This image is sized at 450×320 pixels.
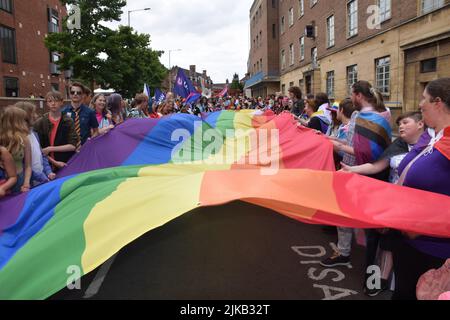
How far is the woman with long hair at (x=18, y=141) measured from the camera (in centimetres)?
396

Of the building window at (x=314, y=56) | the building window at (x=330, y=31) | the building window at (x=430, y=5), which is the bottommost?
the building window at (x=430, y=5)

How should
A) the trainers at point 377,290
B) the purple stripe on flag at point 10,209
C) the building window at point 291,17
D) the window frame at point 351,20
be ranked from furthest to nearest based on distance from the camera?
the building window at point 291,17
the window frame at point 351,20
the trainers at point 377,290
the purple stripe on flag at point 10,209

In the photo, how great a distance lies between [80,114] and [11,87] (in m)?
27.9

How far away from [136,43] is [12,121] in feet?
86.9

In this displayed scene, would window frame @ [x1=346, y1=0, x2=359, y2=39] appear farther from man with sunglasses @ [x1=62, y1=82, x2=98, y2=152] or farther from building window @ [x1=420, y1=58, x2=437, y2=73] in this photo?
man with sunglasses @ [x1=62, y1=82, x2=98, y2=152]

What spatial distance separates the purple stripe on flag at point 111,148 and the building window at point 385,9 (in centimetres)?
1622

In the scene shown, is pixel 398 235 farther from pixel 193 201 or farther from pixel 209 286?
pixel 209 286

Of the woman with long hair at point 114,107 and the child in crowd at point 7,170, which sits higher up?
the woman with long hair at point 114,107

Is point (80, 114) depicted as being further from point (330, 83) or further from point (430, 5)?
point (330, 83)

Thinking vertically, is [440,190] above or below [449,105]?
below

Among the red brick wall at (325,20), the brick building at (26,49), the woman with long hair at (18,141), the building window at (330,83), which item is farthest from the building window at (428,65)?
the brick building at (26,49)

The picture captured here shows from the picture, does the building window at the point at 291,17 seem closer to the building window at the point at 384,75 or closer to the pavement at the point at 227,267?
the building window at the point at 384,75
